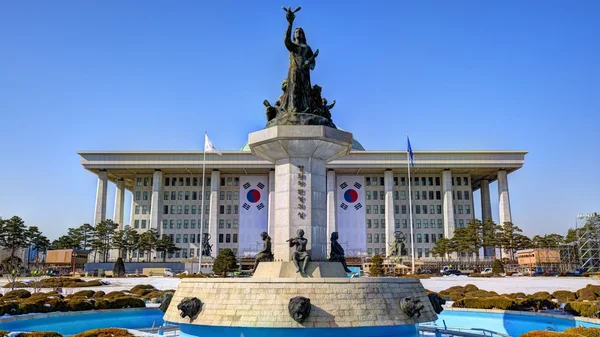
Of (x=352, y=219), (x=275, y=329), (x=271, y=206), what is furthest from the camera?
(x=352, y=219)

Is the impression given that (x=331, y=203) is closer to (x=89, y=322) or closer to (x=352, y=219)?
(x=352, y=219)

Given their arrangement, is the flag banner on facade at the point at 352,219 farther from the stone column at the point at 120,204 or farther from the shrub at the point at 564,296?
the shrub at the point at 564,296

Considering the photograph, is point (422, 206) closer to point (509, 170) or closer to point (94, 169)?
point (509, 170)

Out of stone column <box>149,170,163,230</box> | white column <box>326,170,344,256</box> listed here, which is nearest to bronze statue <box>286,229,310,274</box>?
white column <box>326,170,344,256</box>

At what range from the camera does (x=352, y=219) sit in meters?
94.0

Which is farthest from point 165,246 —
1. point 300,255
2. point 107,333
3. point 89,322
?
point 107,333

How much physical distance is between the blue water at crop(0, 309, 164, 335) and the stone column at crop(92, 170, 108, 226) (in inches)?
2962

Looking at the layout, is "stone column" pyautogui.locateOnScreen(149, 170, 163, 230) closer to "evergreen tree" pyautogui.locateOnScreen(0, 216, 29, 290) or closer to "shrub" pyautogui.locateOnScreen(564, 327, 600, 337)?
"evergreen tree" pyautogui.locateOnScreen(0, 216, 29, 290)

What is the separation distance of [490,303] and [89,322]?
1820 cm

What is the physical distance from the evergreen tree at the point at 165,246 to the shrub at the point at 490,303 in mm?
72578

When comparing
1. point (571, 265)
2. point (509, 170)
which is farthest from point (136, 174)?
point (571, 265)

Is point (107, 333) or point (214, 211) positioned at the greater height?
point (214, 211)

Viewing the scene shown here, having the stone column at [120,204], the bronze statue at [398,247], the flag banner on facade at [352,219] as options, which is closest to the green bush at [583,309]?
the bronze statue at [398,247]

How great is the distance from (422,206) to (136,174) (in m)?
59.3
